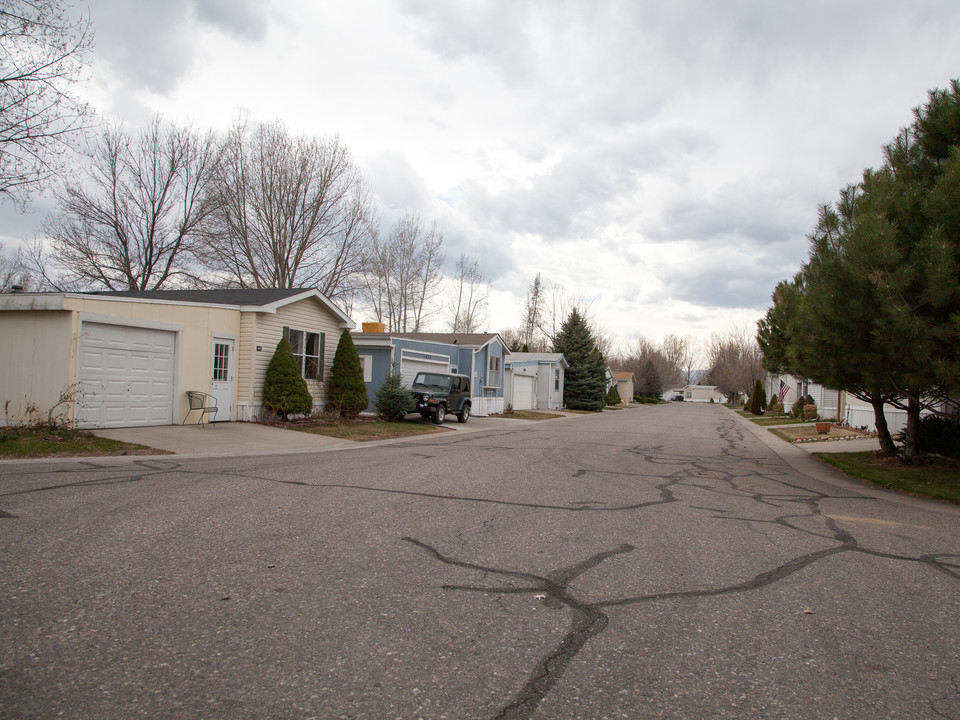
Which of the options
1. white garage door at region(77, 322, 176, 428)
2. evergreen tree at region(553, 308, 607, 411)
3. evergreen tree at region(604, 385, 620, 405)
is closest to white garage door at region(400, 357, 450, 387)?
white garage door at region(77, 322, 176, 428)

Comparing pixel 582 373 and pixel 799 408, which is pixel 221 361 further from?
pixel 582 373

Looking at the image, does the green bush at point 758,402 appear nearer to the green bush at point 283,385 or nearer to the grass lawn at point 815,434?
the grass lawn at point 815,434

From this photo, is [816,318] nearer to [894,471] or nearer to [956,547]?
[894,471]

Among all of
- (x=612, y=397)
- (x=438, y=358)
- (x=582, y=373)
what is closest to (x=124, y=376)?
(x=438, y=358)

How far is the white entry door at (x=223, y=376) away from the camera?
17.6 meters

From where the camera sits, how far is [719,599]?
4.60m

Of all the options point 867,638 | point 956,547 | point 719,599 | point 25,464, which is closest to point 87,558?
point 719,599

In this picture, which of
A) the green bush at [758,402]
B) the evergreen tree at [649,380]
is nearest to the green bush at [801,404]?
the green bush at [758,402]

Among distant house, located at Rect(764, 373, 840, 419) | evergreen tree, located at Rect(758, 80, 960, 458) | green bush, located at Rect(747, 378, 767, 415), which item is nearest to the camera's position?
evergreen tree, located at Rect(758, 80, 960, 458)

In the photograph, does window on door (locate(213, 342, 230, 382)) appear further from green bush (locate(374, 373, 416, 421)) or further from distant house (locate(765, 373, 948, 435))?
distant house (locate(765, 373, 948, 435))

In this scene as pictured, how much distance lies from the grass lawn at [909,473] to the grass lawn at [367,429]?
10909mm

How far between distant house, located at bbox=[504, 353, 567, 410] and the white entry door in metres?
22.5

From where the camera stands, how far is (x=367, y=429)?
1872 centimetres

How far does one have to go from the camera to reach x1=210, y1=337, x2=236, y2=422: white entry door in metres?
17.6
